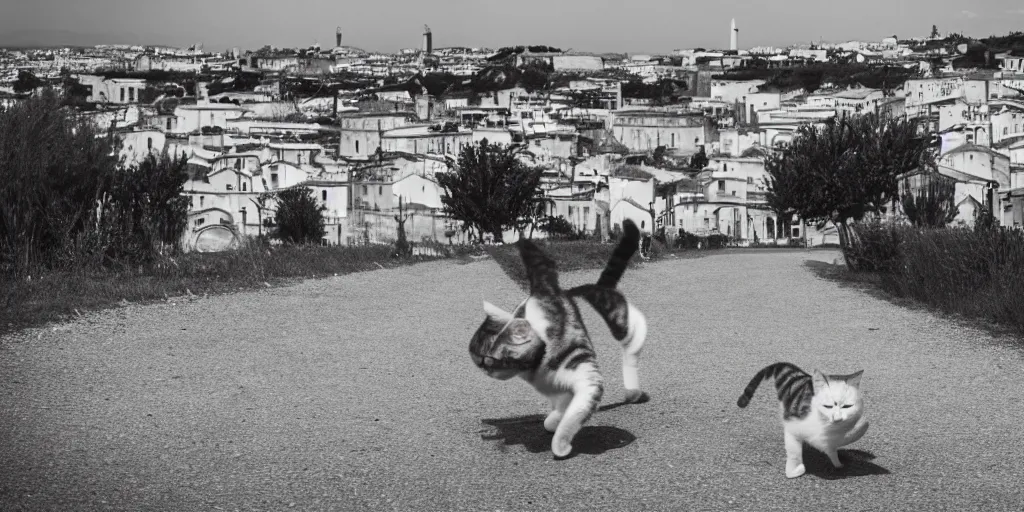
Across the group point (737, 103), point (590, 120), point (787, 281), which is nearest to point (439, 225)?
point (787, 281)

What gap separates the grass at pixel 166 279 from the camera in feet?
40.7

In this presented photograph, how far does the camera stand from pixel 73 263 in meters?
15.7

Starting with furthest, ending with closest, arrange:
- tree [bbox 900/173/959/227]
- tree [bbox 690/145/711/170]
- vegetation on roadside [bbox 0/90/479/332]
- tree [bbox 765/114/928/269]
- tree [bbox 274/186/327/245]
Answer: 1. tree [bbox 690/145/711/170]
2. tree [bbox 274/186/327/245]
3. tree [bbox 900/173/959/227]
4. tree [bbox 765/114/928/269]
5. vegetation on roadside [bbox 0/90/479/332]

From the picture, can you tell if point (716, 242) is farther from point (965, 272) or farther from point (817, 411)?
point (817, 411)

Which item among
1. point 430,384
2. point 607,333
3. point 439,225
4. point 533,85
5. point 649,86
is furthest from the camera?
point 533,85

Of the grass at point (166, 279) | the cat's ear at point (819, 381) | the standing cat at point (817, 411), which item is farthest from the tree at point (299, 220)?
the cat's ear at point (819, 381)

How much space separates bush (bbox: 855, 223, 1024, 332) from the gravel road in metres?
0.52

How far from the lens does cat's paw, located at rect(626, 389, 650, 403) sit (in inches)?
307

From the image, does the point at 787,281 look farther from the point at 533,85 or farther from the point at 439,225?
the point at 533,85

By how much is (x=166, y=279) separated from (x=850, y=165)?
14.8 meters

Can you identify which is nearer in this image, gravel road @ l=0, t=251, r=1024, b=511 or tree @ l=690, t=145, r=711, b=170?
gravel road @ l=0, t=251, r=1024, b=511

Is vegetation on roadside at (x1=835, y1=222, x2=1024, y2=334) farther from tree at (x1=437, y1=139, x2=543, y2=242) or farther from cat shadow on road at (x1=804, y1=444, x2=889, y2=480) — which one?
tree at (x1=437, y1=139, x2=543, y2=242)

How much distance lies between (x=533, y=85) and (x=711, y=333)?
14329 centimetres

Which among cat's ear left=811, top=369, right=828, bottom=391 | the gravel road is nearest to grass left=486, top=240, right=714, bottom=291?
the gravel road
